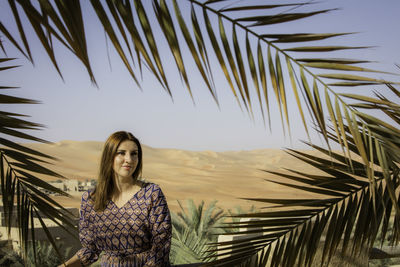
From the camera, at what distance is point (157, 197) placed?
1.93 m

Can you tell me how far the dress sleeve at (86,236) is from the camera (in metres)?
2.01

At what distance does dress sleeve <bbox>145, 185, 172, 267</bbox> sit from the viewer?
1881mm

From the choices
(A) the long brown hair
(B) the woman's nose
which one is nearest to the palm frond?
(A) the long brown hair

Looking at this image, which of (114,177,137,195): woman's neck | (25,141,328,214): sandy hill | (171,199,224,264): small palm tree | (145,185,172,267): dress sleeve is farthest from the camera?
(25,141,328,214): sandy hill

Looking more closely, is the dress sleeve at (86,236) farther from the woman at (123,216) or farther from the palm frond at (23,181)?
the palm frond at (23,181)

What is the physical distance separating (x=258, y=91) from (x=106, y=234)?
3.48ft

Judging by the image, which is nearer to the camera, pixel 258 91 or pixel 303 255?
pixel 258 91

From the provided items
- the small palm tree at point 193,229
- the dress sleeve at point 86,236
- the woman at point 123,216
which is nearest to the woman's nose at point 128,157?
the woman at point 123,216

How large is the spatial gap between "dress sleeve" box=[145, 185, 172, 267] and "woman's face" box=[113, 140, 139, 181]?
16cm

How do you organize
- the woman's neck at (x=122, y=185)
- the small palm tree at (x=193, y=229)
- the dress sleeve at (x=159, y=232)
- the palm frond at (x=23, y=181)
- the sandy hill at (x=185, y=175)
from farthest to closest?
the sandy hill at (x=185, y=175) < the small palm tree at (x=193, y=229) < the woman's neck at (x=122, y=185) < the dress sleeve at (x=159, y=232) < the palm frond at (x=23, y=181)

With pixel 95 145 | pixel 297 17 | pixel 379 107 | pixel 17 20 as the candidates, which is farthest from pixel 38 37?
pixel 95 145

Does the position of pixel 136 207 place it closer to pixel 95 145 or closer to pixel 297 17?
pixel 297 17

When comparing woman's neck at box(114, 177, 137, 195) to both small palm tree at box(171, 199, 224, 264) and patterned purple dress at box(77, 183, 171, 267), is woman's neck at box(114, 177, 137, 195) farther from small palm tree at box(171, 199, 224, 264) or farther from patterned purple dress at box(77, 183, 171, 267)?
small palm tree at box(171, 199, 224, 264)

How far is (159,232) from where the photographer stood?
1883mm
